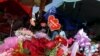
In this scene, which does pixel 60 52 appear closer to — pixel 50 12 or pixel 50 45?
pixel 50 45

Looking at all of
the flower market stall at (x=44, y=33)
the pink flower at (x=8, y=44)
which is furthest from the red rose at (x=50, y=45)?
the pink flower at (x=8, y=44)

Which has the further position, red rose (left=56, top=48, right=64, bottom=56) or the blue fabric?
the blue fabric

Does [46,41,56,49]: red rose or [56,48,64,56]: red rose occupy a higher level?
[46,41,56,49]: red rose

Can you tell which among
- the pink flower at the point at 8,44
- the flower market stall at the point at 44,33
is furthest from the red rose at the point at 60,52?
the pink flower at the point at 8,44

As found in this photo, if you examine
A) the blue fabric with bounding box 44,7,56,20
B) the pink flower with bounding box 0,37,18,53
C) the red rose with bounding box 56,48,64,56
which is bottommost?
the red rose with bounding box 56,48,64,56

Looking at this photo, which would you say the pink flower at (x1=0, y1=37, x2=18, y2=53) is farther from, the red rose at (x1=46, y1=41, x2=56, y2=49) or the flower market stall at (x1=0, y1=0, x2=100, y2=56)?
the red rose at (x1=46, y1=41, x2=56, y2=49)

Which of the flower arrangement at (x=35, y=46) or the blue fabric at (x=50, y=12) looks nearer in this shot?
the flower arrangement at (x=35, y=46)

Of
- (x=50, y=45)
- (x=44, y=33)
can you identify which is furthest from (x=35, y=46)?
(x=44, y=33)

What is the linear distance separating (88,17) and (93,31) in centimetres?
12

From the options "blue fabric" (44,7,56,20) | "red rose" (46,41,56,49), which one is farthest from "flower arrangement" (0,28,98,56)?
"blue fabric" (44,7,56,20)

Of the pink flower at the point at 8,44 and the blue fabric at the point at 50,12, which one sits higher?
the blue fabric at the point at 50,12

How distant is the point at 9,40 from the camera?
104 cm

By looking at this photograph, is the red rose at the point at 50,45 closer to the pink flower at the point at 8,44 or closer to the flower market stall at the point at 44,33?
the flower market stall at the point at 44,33

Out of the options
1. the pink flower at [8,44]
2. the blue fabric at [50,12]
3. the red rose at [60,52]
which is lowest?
the red rose at [60,52]
